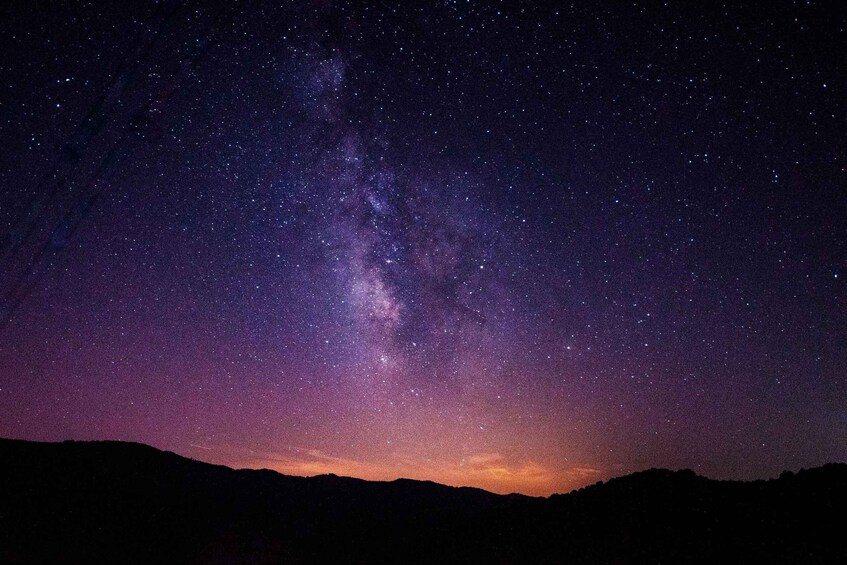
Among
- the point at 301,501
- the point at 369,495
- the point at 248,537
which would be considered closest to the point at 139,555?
the point at 248,537

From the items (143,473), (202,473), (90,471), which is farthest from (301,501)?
(90,471)

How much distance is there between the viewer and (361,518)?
83.5ft

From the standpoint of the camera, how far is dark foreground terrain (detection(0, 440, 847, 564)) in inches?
529

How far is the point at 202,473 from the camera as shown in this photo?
28.1m

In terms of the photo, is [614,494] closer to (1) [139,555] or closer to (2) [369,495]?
(2) [369,495]

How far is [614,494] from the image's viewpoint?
17.8 m

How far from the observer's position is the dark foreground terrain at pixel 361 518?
44.1ft

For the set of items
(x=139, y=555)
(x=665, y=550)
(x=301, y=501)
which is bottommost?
(x=139, y=555)

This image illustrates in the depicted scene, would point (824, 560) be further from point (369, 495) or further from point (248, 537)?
point (369, 495)

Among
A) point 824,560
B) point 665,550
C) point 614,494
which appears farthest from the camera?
point 614,494

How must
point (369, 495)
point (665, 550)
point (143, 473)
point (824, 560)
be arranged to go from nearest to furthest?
point (824, 560)
point (665, 550)
point (143, 473)
point (369, 495)

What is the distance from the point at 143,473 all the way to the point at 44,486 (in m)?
5.04

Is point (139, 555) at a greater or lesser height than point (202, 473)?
lesser

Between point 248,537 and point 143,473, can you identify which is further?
point 143,473
